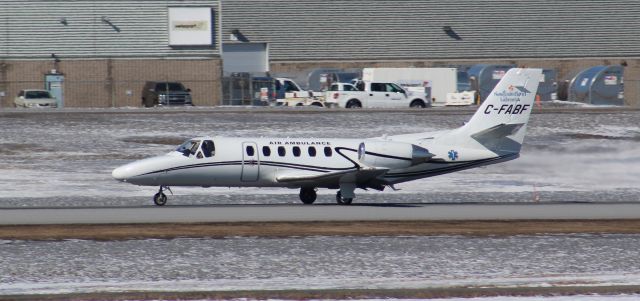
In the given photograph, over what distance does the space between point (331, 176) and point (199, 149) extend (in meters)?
3.66

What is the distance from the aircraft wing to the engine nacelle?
541mm

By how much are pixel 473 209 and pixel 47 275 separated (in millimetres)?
→ 13861

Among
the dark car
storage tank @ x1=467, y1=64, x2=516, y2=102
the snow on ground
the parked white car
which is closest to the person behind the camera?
the snow on ground

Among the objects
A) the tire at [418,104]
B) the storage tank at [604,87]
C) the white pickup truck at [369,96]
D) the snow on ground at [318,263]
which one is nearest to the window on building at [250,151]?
the snow on ground at [318,263]

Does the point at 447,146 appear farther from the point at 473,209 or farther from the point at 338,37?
the point at 338,37

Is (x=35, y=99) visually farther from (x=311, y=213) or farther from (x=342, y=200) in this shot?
(x=311, y=213)

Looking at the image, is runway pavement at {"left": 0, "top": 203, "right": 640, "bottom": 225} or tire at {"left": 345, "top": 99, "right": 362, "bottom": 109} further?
tire at {"left": 345, "top": 99, "right": 362, "bottom": 109}

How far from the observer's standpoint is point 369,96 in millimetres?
71062

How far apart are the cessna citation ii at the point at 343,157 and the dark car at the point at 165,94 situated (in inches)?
1544

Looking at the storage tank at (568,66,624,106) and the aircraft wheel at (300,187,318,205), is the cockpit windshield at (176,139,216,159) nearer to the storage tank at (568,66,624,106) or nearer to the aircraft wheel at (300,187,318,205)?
the aircraft wheel at (300,187,318,205)

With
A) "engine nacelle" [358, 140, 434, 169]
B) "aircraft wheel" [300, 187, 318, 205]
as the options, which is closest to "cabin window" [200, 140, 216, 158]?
"aircraft wheel" [300, 187, 318, 205]

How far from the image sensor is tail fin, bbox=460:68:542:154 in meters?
34.7

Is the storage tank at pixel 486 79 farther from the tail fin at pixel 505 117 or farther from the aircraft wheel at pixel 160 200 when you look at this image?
the aircraft wheel at pixel 160 200

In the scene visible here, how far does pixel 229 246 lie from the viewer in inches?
978
